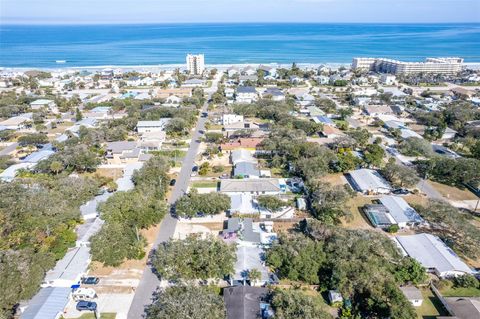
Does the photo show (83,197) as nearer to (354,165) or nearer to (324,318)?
(324,318)

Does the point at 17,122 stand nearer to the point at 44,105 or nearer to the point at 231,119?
the point at 44,105

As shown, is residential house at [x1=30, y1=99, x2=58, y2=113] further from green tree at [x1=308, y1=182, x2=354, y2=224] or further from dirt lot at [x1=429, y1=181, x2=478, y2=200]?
dirt lot at [x1=429, y1=181, x2=478, y2=200]

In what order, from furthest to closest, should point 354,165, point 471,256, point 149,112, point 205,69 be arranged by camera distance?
point 205,69
point 149,112
point 354,165
point 471,256

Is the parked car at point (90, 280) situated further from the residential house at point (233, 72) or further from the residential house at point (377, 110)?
the residential house at point (233, 72)

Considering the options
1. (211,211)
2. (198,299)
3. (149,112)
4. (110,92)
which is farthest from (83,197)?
(110,92)

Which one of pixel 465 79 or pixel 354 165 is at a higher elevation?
pixel 465 79

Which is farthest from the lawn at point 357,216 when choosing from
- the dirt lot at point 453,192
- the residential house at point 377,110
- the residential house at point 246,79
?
the residential house at point 246,79
